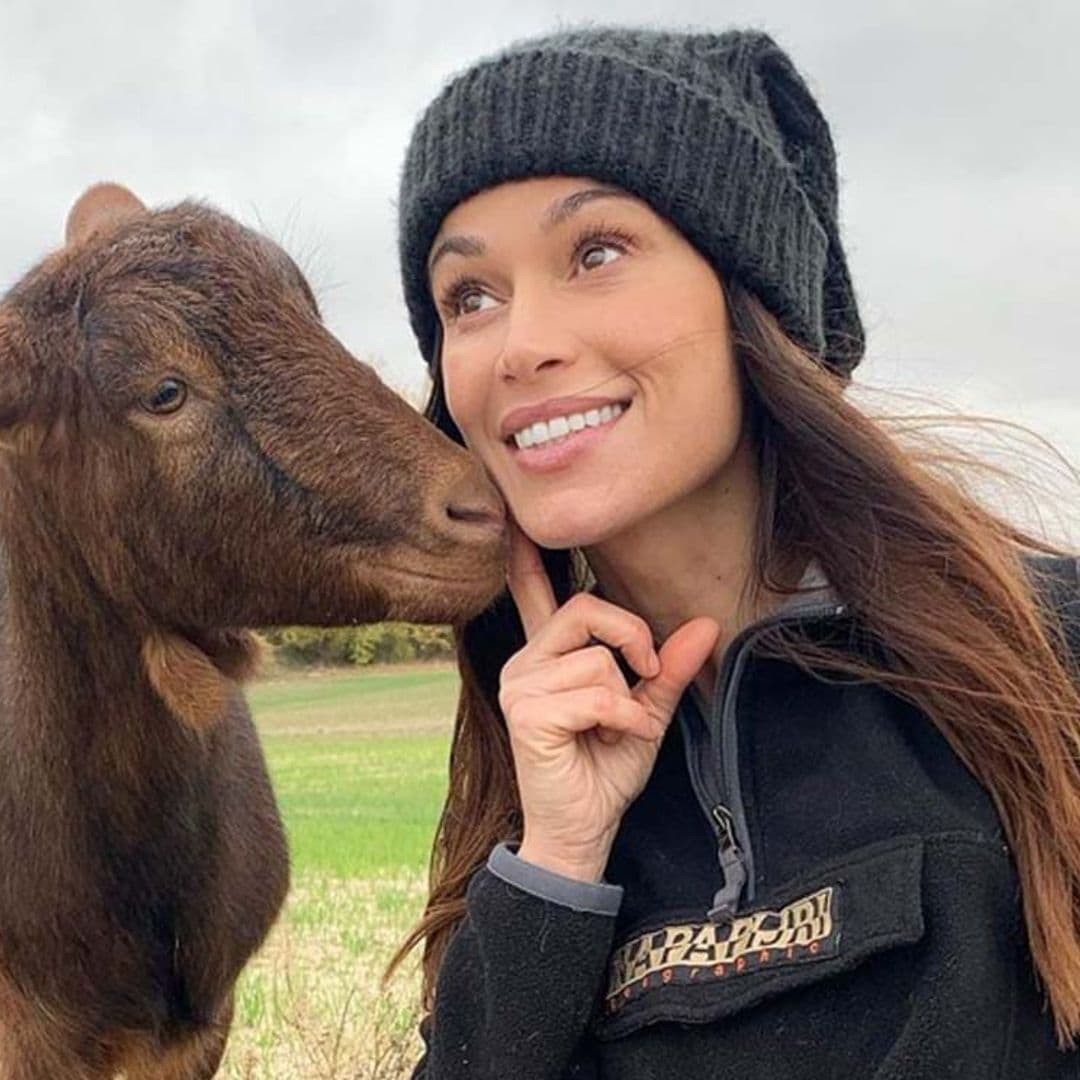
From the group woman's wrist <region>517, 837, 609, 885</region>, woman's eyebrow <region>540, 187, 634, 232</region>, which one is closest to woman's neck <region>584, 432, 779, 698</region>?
woman's wrist <region>517, 837, 609, 885</region>

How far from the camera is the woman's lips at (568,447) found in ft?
7.52

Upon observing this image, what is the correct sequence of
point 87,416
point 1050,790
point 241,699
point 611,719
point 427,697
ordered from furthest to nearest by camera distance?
point 427,697 → point 241,699 → point 87,416 → point 611,719 → point 1050,790

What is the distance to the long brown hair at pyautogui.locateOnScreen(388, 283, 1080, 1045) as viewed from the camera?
2.12 metres

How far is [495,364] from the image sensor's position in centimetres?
236

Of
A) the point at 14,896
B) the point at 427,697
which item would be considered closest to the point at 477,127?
the point at 14,896

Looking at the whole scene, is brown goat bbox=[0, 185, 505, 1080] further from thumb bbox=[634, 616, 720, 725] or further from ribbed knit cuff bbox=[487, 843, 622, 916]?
ribbed knit cuff bbox=[487, 843, 622, 916]

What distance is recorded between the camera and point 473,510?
2.68m

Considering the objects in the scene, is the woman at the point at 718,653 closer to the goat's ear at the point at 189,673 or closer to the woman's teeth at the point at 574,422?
the woman's teeth at the point at 574,422

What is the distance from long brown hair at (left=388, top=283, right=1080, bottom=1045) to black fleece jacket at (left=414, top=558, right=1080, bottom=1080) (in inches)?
1.8

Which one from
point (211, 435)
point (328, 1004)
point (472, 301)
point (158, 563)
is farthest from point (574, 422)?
point (328, 1004)

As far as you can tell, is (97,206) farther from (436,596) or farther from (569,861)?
(569,861)

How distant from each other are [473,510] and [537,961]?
789mm

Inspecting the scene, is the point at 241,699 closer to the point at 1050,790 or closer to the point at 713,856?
the point at 713,856

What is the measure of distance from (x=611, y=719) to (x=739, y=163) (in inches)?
34.3
